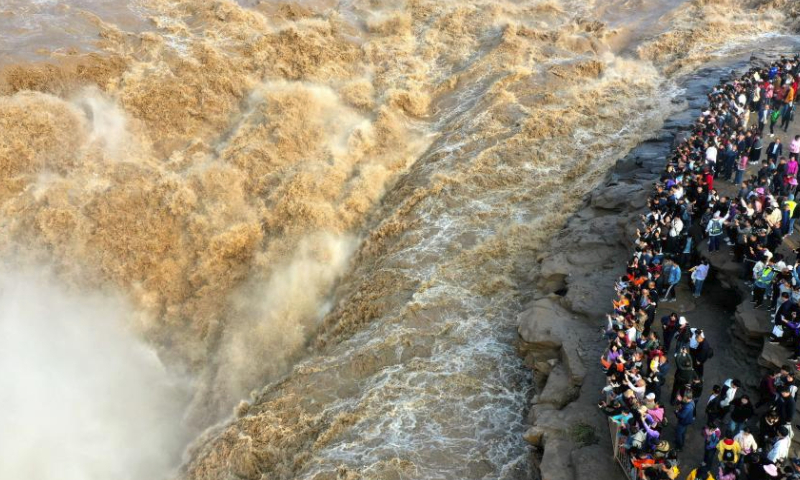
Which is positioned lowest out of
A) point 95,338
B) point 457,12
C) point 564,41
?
point 95,338

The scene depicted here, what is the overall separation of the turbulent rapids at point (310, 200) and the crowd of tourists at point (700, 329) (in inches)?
103

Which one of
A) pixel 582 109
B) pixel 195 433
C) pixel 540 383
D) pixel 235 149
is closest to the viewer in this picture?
pixel 540 383

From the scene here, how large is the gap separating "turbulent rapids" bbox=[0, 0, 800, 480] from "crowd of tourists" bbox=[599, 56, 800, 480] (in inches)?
103

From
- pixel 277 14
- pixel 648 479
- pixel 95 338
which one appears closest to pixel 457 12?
pixel 277 14

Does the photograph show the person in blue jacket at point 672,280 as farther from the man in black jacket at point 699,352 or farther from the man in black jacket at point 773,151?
the man in black jacket at point 773,151

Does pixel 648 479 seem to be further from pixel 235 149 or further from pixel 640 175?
pixel 235 149

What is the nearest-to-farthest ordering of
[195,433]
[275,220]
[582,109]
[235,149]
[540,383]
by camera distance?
1. [540,383]
2. [195,433]
3. [275,220]
4. [235,149]
5. [582,109]

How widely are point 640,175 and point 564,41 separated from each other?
1047 cm

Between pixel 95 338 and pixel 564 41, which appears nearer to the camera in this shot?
A: pixel 95 338

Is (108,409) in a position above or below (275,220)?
below

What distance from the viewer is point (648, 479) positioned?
809 centimetres

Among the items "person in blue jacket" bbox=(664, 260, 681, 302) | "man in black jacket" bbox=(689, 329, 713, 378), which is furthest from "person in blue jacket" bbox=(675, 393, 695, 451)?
"person in blue jacket" bbox=(664, 260, 681, 302)

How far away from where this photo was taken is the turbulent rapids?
12.8 m

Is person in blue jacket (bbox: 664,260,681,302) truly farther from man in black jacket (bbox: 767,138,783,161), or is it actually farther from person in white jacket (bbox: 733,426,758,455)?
man in black jacket (bbox: 767,138,783,161)
